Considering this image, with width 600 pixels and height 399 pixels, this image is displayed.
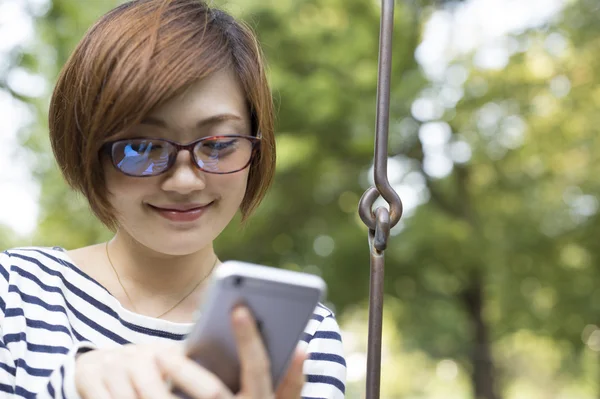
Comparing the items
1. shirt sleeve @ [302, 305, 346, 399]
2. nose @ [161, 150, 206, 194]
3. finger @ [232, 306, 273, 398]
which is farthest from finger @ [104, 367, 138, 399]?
shirt sleeve @ [302, 305, 346, 399]

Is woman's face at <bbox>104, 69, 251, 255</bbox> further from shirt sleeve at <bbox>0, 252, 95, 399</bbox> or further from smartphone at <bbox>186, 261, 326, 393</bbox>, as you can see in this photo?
smartphone at <bbox>186, 261, 326, 393</bbox>

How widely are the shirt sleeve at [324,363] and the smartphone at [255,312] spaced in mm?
392

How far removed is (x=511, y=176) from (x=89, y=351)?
7.43 m

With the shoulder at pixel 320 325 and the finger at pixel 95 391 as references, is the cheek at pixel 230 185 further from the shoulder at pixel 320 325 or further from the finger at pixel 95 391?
the finger at pixel 95 391

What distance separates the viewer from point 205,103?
970 mm

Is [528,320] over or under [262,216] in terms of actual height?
under

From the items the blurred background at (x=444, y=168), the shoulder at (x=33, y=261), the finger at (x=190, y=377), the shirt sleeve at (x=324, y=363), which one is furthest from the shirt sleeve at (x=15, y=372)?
the blurred background at (x=444, y=168)

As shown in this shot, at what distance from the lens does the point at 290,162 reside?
597 cm

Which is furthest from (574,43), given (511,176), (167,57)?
(167,57)

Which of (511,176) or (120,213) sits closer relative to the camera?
(120,213)

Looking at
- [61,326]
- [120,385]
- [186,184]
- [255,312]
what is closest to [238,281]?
[255,312]

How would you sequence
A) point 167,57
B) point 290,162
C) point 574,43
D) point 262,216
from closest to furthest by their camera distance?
point 167,57 < point 290,162 < point 262,216 < point 574,43

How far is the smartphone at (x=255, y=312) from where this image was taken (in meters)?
0.63

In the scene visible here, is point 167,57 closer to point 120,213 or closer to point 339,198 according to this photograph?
point 120,213
